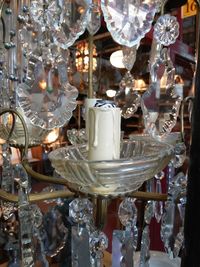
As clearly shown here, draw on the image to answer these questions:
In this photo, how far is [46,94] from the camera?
0.60 m

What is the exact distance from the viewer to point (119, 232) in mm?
456

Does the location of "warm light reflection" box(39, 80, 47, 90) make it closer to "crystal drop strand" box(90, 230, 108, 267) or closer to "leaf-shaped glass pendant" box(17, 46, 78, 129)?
"leaf-shaped glass pendant" box(17, 46, 78, 129)

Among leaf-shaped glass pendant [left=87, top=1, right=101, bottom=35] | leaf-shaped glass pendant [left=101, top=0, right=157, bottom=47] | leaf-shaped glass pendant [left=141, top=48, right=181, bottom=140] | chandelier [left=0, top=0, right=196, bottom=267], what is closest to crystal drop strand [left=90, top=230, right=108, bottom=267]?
chandelier [left=0, top=0, right=196, bottom=267]

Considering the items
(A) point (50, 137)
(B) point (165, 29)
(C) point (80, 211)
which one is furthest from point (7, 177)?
(A) point (50, 137)

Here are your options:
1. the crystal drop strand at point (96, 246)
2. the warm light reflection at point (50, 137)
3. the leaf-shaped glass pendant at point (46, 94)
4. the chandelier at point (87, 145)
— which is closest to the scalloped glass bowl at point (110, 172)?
the chandelier at point (87, 145)

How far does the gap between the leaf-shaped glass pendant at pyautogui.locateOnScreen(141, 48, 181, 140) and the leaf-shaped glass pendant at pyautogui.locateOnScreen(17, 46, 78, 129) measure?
16cm

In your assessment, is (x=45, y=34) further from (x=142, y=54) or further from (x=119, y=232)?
(x=142, y=54)

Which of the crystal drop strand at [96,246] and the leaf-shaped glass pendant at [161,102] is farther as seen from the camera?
the leaf-shaped glass pendant at [161,102]

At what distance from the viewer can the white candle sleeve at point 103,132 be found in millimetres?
359

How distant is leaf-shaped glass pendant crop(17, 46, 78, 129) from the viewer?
0.57 m

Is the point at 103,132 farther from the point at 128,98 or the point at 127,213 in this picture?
the point at 128,98

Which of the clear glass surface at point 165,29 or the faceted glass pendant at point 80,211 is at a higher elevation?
the clear glass surface at point 165,29

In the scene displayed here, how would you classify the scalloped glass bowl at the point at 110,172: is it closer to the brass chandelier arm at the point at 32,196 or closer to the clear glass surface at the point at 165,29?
the brass chandelier arm at the point at 32,196

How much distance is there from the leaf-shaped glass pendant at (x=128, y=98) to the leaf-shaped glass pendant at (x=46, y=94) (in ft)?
0.50
